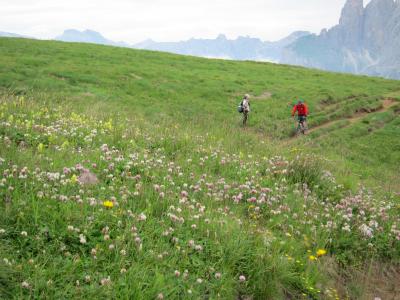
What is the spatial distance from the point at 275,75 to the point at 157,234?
4757 cm

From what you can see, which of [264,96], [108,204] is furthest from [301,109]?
[108,204]

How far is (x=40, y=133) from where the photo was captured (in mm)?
9297

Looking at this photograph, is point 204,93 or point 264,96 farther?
point 264,96

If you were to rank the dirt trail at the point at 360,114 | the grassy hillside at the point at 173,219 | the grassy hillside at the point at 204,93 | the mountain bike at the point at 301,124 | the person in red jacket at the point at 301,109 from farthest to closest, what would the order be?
the dirt trail at the point at 360,114 → the mountain bike at the point at 301,124 → the person in red jacket at the point at 301,109 → the grassy hillside at the point at 204,93 → the grassy hillside at the point at 173,219

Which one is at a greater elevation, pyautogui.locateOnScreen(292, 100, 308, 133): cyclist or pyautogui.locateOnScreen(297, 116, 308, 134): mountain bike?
pyautogui.locateOnScreen(292, 100, 308, 133): cyclist

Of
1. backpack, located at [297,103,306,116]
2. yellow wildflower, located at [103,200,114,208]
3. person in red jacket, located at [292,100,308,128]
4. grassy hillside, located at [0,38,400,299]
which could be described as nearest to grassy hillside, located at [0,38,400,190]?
person in red jacket, located at [292,100,308,128]

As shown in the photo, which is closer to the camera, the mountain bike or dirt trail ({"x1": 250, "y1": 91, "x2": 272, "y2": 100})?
the mountain bike

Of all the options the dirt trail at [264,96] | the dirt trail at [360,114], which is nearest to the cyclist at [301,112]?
the dirt trail at [360,114]

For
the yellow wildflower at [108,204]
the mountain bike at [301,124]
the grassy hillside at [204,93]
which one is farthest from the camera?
the mountain bike at [301,124]

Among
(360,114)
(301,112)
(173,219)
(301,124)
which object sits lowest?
(301,124)

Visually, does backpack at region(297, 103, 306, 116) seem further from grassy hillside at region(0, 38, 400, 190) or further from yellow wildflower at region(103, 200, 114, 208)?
yellow wildflower at region(103, 200, 114, 208)

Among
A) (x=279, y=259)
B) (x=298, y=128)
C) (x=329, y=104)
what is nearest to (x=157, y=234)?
(x=279, y=259)

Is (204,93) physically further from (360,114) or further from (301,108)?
(360,114)

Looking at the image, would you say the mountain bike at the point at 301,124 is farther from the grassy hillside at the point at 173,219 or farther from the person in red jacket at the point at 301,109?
the grassy hillside at the point at 173,219
